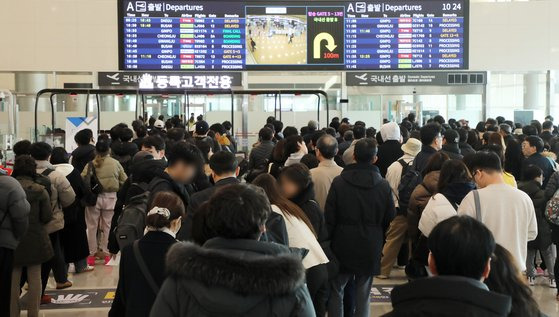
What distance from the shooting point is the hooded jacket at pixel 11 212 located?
16.3 feet

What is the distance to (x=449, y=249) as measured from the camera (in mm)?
2152

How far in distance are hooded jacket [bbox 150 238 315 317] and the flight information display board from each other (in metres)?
10.7

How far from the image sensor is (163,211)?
3.40m

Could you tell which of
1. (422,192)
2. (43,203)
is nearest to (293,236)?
(422,192)

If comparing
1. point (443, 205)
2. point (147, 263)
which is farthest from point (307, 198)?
point (147, 263)

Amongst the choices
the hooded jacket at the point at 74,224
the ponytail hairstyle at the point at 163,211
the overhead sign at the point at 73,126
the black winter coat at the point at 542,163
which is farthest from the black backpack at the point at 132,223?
the overhead sign at the point at 73,126

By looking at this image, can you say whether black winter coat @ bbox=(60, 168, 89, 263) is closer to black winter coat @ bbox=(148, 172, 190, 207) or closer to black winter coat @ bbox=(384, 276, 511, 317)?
black winter coat @ bbox=(148, 172, 190, 207)

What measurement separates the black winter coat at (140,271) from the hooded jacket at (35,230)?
8.26ft

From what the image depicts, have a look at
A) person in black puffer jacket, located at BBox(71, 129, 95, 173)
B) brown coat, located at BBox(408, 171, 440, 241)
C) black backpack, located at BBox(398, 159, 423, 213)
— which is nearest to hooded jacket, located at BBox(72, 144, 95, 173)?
person in black puffer jacket, located at BBox(71, 129, 95, 173)

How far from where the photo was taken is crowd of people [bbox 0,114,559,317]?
2.21m

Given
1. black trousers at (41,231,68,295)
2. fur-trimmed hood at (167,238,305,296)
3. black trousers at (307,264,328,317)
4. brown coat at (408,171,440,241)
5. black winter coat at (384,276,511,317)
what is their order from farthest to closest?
black trousers at (41,231,68,295), brown coat at (408,171,440,241), black trousers at (307,264,328,317), fur-trimmed hood at (167,238,305,296), black winter coat at (384,276,511,317)

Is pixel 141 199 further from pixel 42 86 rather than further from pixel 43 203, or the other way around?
pixel 42 86

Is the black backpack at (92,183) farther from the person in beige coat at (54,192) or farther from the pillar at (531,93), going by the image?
the pillar at (531,93)

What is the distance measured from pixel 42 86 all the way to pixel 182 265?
44.5 ft
